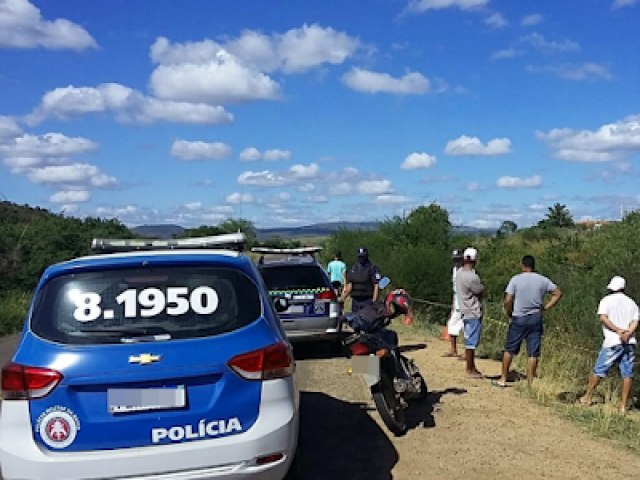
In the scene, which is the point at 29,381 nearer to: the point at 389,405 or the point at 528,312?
the point at 389,405

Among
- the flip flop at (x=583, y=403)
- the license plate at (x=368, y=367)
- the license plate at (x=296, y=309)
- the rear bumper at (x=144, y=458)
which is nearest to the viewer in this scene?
the rear bumper at (x=144, y=458)

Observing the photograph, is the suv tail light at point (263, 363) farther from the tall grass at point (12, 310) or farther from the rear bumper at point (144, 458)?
Answer: the tall grass at point (12, 310)

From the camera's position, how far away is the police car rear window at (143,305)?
461 cm

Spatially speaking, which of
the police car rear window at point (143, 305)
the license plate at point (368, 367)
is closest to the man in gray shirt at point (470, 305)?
the license plate at point (368, 367)

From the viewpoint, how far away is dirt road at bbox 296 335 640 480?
6.12 metres

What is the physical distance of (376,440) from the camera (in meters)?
6.97

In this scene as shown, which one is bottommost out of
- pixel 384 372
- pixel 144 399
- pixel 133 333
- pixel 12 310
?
pixel 12 310

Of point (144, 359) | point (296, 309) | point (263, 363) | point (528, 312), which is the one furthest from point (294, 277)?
point (144, 359)

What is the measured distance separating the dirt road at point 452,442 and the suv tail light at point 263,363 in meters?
1.54

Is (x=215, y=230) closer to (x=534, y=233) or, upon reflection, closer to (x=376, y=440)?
(x=534, y=233)

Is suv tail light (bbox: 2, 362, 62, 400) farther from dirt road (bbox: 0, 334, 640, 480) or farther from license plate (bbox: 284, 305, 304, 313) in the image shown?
license plate (bbox: 284, 305, 304, 313)

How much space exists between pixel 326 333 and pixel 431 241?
2330 cm

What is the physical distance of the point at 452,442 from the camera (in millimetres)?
6914

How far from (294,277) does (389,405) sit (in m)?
5.18
